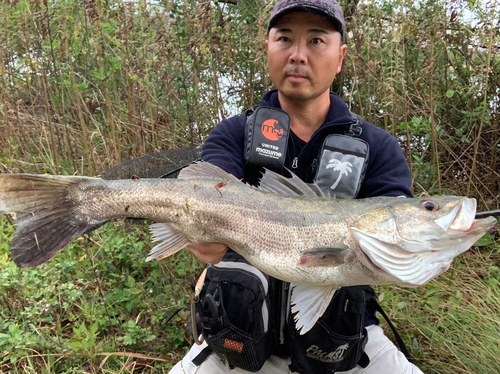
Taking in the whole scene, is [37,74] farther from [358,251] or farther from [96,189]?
[358,251]

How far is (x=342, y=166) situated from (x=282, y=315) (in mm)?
874

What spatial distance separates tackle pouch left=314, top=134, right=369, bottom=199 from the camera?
7.95 ft

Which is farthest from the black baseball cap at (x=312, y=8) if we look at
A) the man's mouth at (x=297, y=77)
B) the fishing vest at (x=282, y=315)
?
the fishing vest at (x=282, y=315)

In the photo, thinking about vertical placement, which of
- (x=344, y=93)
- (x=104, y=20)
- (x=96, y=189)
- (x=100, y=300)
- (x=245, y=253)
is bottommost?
(x=100, y=300)

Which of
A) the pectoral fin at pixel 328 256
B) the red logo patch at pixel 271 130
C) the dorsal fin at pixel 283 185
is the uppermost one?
the red logo patch at pixel 271 130

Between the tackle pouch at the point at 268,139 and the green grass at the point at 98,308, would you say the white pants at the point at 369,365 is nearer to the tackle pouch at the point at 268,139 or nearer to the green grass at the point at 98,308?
the green grass at the point at 98,308

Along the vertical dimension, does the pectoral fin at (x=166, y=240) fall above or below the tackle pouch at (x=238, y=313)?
above

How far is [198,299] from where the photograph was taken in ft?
7.62

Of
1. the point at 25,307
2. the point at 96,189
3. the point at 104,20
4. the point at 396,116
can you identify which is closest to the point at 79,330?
the point at 25,307

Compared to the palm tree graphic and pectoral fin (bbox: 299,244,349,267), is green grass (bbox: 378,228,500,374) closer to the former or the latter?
the palm tree graphic

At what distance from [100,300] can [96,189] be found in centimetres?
169

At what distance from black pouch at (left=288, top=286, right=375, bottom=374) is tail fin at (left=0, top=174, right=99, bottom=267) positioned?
46.6 inches

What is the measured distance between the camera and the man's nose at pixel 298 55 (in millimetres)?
2523

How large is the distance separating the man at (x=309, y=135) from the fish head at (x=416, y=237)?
24.9 inches
